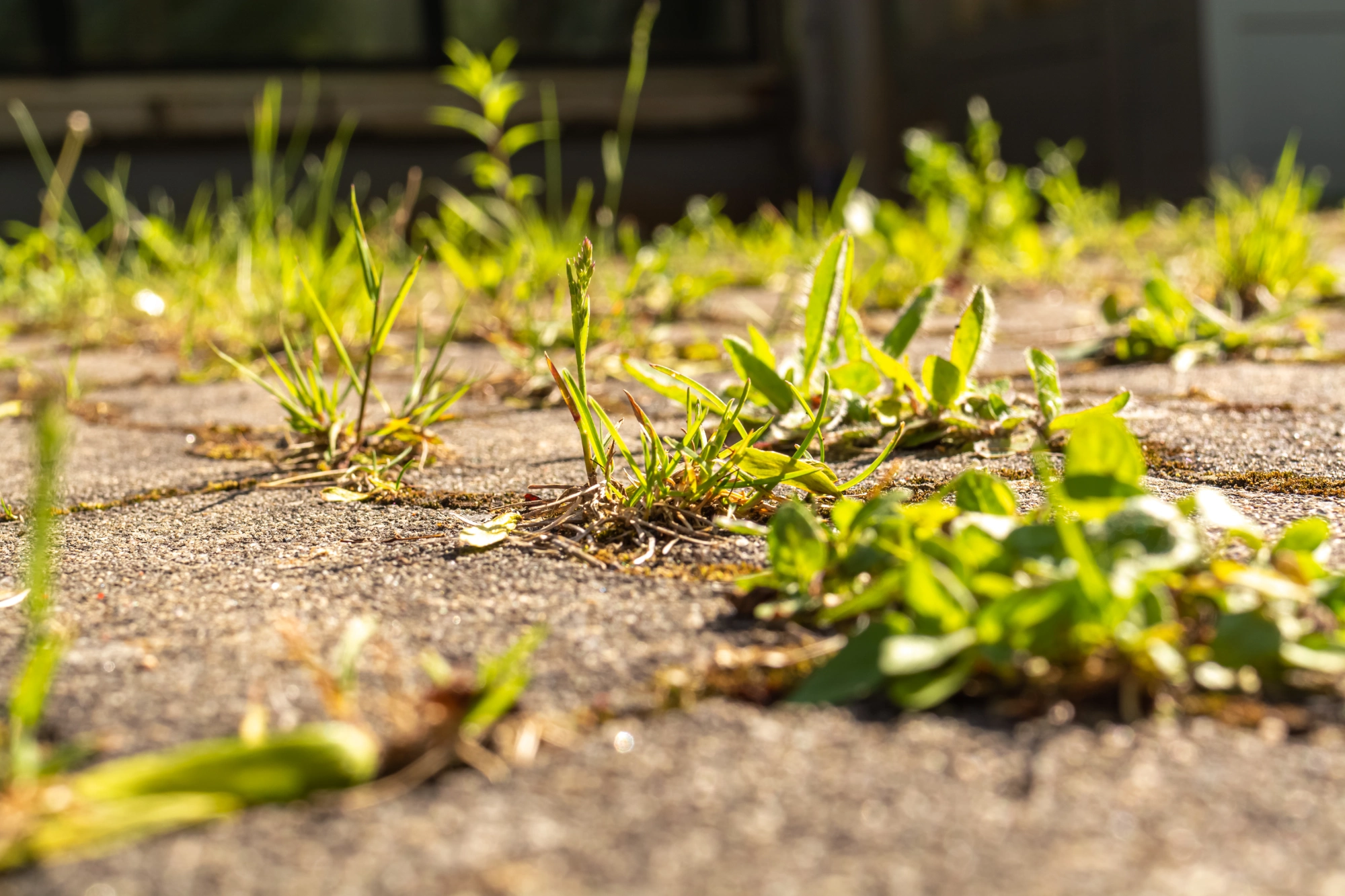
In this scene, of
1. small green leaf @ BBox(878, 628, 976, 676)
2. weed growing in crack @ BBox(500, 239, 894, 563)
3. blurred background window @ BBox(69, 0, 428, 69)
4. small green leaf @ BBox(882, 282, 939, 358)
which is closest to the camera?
small green leaf @ BBox(878, 628, 976, 676)

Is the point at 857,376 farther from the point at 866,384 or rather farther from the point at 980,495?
the point at 980,495

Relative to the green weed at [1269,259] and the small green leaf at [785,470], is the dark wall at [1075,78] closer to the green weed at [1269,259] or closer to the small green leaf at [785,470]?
the green weed at [1269,259]

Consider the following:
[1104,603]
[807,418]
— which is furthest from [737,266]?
[1104,603]

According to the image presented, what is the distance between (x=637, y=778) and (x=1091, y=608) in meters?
0.26

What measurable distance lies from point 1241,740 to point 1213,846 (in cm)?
11

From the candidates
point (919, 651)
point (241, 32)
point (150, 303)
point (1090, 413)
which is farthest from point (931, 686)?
point (241, 32)

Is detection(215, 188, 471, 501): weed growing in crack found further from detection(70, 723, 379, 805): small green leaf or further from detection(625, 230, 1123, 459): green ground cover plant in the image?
detection(70, 723, 379, 805): small green leaf

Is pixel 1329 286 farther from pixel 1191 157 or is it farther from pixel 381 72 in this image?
pixel 381 72

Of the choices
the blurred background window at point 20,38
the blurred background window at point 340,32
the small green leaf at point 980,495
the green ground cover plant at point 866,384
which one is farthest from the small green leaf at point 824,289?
the blurred background window at point 20,38

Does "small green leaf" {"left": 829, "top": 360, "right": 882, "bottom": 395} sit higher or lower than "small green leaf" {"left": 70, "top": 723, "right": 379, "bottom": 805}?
lower

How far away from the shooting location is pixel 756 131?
6270 millimetres

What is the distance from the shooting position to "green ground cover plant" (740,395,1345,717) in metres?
0.68

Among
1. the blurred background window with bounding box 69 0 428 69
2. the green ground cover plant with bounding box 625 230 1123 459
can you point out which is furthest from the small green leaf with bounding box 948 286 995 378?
the blurred background window with bounding box 69 0 428 69

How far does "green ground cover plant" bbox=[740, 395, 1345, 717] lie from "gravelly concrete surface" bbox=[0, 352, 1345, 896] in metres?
0.03
